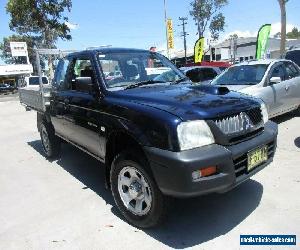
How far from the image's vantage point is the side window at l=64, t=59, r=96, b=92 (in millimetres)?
4355

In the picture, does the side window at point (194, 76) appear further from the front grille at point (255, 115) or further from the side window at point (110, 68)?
the front grille at point (255, 115)

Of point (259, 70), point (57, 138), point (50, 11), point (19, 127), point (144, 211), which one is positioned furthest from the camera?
point (50, 11)

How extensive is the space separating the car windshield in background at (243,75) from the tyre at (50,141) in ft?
13.0

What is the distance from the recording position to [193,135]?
3.15m

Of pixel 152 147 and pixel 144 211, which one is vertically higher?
pixel 152 147

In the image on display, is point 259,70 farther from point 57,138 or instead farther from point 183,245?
point 183,245

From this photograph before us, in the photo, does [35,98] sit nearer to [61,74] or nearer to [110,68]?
[61,74]

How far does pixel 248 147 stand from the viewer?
3.42 m


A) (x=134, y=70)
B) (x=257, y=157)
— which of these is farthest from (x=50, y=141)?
(x=257, y=157)

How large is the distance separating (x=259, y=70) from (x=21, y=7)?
24936 mm

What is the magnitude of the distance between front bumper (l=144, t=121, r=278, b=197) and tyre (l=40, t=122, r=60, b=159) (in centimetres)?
372

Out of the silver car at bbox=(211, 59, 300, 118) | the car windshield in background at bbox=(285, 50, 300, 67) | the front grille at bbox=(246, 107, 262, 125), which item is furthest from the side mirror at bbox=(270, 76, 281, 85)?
the car windshield in background at bbox=(285, 50, 300, 67)

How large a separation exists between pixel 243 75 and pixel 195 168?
5.50m

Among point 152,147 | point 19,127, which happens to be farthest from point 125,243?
point 19,127
